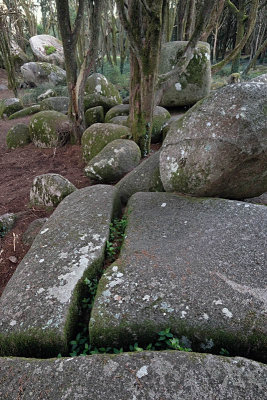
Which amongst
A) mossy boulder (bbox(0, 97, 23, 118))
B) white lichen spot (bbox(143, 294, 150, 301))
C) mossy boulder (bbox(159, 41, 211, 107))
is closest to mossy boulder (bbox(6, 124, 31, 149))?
mossy boulder (bbox(0, 97, 23, 118))

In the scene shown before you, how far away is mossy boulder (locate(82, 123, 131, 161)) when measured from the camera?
628 cm

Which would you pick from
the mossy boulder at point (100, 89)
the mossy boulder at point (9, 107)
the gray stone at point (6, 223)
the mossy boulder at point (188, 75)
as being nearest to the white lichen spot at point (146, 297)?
the gray stone at point (6, 223)

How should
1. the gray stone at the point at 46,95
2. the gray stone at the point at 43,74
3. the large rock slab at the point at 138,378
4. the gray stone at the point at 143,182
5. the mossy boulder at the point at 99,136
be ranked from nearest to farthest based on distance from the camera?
the large rock slab at the point at 138,378, the gray stone at the point at 143,182, the mossy boulder at the point at 99,136, the gray stone at the point at 46,95, the gray stone at the point at 43,74

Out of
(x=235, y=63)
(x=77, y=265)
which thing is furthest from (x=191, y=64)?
(x=235, y=63)

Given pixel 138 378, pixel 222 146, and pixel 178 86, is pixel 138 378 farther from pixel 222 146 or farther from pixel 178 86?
pixel 178 86

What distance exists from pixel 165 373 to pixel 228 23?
27728 mm

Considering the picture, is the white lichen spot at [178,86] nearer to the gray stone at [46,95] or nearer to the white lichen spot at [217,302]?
the gray stone at [46,95]

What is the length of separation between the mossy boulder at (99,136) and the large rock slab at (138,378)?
5.17 m

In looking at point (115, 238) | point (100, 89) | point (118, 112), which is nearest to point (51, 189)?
point (115, 238)

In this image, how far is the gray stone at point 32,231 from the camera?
3662 millimetres

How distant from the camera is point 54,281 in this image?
2.29 metres

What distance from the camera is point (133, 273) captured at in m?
2.29

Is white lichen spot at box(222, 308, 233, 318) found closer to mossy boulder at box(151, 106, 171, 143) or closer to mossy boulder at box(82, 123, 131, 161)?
mossy boulder at box(82, 123, 131, 161)

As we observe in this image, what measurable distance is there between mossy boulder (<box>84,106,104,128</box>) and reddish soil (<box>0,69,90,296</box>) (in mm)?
1127
